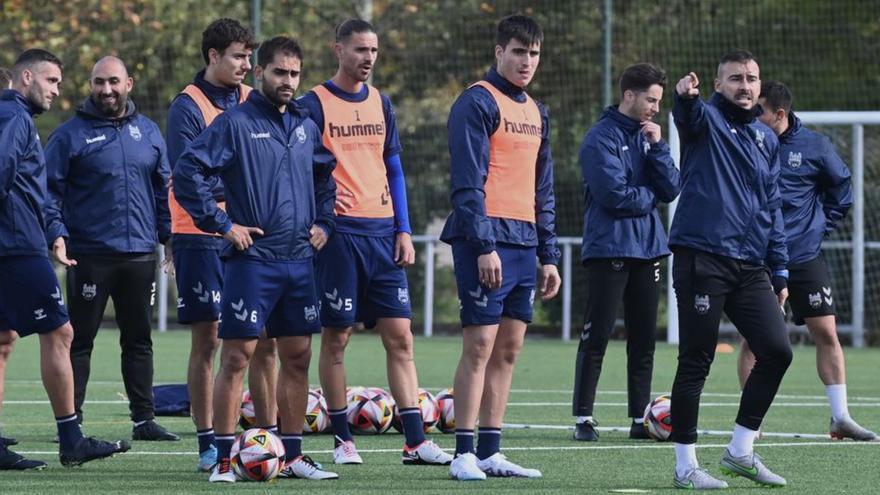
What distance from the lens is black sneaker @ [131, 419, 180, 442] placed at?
1069cm

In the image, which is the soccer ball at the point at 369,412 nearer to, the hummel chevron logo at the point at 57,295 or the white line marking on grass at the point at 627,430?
the white line marking on grass at the point at 627,430

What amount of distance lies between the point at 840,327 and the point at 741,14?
199 inches

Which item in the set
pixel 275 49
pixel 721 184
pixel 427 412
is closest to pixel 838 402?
pixel 427 412

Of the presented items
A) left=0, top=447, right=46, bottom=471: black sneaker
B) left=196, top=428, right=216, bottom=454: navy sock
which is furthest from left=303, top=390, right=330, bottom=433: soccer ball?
left=0, top=447, right=46, bottom=471: black sneaker

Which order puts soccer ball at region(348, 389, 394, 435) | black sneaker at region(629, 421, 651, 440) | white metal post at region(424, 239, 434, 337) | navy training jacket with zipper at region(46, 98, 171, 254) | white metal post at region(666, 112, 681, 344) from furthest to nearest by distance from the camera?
white metal post at region(424, 239, 434, 337) < white metal post at region(666, 112, 681, 344) < soccer ball at region(348, 389, 394, 435) < black sneaker at region(629, 421, 651, 440) < navy training jacket with zipper at region(46, 98, 171, 254)

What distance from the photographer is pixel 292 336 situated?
28.7 feet

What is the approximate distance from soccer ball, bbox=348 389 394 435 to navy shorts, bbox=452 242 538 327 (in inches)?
92.0

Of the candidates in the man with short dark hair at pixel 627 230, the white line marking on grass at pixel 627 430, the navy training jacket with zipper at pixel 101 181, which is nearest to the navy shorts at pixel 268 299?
the navy training jacket with zipper at pixel 101 181

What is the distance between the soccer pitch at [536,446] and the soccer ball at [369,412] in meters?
0.11

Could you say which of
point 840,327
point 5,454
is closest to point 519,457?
point 5,454

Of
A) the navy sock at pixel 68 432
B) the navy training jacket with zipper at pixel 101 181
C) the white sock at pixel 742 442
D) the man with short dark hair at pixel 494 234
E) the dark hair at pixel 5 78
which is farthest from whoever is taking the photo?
the navy training jacket with zipper at pixel 101 181

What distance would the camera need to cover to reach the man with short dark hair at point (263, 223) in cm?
851

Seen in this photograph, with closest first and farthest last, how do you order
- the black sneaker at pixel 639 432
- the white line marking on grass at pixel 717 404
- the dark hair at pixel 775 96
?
1. the dark hair at pixel 775 96
2. the black sneaker at pixel 639 432
3. the white line marking on grass at pixel 717 404

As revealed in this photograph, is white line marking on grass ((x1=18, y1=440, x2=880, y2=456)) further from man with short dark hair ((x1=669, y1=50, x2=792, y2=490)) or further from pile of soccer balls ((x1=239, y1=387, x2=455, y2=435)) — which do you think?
man with short dark hair ((x1=669, y1=50, x2=792, y2=490))
